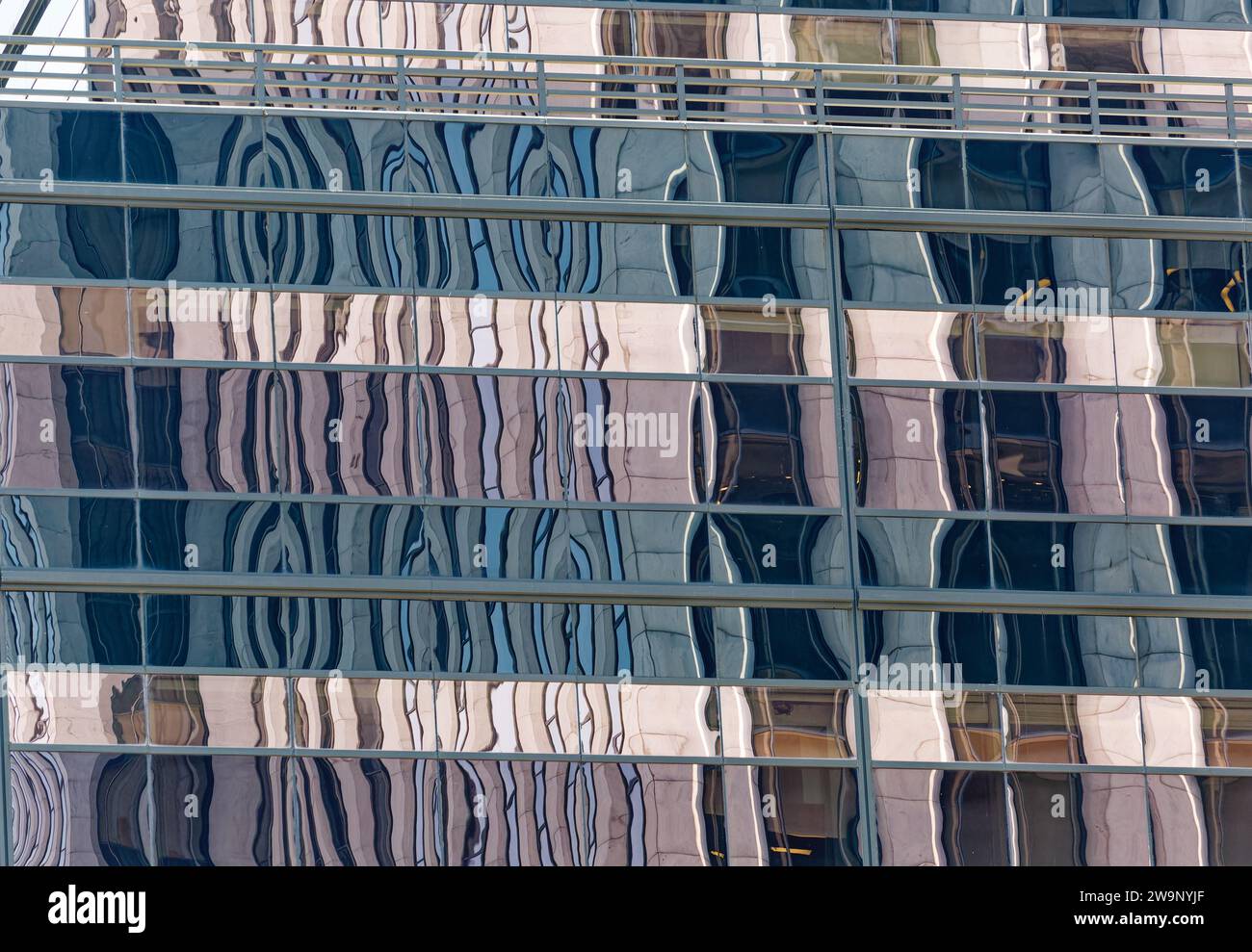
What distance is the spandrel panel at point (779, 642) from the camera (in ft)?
57.3

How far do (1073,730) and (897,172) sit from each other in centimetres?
550

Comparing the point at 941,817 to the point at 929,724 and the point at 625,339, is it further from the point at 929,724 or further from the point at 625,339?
the point at 625,339

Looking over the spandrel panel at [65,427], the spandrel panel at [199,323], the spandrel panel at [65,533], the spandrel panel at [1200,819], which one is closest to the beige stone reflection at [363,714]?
the spandrel panel at [65,533]

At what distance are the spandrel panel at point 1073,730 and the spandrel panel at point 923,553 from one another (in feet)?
3.96

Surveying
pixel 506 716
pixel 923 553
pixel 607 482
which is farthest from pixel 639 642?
pixel 923 553

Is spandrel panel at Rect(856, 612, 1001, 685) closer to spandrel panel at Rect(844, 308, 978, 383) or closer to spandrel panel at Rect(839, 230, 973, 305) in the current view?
spandrel panel at Rect(844, 308, 978, 383)

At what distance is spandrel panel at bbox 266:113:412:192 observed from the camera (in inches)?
696

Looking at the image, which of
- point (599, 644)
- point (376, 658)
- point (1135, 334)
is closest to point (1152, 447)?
point (1135, 334)

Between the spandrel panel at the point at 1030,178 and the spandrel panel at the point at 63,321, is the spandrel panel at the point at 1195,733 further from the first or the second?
the spandrel panel at the point at 63,321

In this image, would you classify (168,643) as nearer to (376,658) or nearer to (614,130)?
(376,658)

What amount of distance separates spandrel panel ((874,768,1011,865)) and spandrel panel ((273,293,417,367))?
19.1 feet

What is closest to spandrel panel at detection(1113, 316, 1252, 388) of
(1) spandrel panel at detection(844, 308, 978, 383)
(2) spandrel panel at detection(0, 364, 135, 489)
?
(1) spandrel panel at detection(844, 308, 978, 383)

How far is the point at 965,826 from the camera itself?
1736cm

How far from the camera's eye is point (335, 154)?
17781mm
